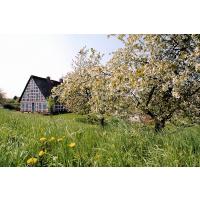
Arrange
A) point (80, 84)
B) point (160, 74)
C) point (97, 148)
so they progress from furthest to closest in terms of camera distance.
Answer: point (80, 84) < point (160, 74) < point (97, 148)

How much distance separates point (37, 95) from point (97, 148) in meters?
2.68

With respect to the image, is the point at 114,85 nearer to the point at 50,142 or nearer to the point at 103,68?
the point at 103,68

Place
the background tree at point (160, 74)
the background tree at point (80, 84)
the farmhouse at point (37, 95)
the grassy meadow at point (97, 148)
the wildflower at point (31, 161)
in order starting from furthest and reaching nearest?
the background tree at point (80, 84), the farmhouse at point (37, 95), the background tree at point (160, 74), the grassy meadow at point (97, 148), the wildflower at point (31, 161)

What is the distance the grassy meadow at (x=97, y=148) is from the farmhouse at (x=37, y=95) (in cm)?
132

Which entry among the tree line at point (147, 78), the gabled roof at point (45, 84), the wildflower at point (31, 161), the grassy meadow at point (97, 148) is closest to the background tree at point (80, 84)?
the tree line at point (147, 78)

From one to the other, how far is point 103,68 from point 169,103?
1451 millimetres

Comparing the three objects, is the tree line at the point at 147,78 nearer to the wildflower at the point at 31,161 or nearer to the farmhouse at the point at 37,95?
the farmhouse at the point at 37,95

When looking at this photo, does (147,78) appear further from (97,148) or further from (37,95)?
(97,148)

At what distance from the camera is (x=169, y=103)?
593 cm

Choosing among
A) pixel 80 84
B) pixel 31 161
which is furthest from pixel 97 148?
pixel 80 84

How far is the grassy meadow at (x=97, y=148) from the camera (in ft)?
11.2

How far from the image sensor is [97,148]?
364cm
